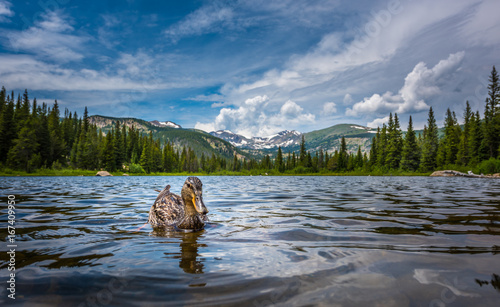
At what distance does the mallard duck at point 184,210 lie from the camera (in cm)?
760

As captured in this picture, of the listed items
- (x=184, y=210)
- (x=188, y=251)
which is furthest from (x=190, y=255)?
(x=184, y=210)

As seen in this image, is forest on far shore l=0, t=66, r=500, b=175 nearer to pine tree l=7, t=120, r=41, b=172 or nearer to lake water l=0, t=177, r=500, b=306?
pine tree l=7, t=120, r=41, b=172

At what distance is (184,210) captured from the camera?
27.2 feet

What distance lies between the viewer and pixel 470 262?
4.32m

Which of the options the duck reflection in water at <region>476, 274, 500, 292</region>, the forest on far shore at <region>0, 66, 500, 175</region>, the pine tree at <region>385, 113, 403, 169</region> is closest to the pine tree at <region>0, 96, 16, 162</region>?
the forest on far shore at <region>0, 66, 500, 175</region>

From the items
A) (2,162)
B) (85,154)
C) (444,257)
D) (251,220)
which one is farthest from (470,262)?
(85,154)

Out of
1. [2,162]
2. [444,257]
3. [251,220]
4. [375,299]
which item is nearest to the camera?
[375,299]

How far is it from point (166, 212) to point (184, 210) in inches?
27.4

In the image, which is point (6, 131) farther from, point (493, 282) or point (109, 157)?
point (493, 282)

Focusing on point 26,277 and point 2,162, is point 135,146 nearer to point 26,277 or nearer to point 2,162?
point 2,162

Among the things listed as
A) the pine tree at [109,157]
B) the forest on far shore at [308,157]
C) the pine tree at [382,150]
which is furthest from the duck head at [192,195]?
the pine tree at [109,157]

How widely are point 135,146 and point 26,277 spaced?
14666 centimetres

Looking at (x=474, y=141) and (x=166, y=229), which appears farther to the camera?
(x=474, y=141)

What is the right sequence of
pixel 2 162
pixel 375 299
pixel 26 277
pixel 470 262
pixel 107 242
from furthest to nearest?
pixel 2 162, pixel 107 242, pixel 470 262, pixel 26 277, pixel 375 299
